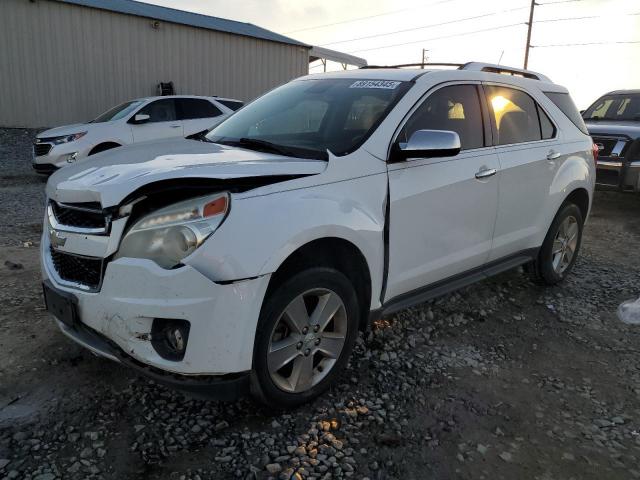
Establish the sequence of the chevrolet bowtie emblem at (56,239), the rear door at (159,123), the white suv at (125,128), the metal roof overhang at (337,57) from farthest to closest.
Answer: the metal roof overhang at (337,57) → the rear door at (159,123) → the white suv at (125,128) → the chevrolet bowtie emblem at (56,239)

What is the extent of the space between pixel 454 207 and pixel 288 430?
1697 mm

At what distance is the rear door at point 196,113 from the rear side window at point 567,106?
22.0ft

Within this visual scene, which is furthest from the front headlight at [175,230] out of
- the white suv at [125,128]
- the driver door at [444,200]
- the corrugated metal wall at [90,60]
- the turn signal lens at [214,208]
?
the corrugated metal wall at [90,60]

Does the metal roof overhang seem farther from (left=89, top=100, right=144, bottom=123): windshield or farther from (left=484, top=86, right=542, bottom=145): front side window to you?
(left=484, top=86, right=542, bottom=145): front side window

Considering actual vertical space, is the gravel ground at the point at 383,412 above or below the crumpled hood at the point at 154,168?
below

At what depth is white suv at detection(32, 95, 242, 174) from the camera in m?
8.99

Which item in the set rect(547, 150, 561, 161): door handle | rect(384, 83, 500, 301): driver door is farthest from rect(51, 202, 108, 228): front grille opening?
rect(547, 150, 561, 161): door handle

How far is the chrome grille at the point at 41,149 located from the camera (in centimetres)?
911

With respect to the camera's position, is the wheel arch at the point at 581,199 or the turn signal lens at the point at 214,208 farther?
the wheel arch at the point at 581,199

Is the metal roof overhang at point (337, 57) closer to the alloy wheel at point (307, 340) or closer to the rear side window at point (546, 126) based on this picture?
the rear side window at point (546, 126)

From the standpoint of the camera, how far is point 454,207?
329 centimetres

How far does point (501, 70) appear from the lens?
4223 millimetres

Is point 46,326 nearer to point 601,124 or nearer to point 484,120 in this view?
point 484,120

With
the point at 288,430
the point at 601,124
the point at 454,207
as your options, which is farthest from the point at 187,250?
the point at 601,124
